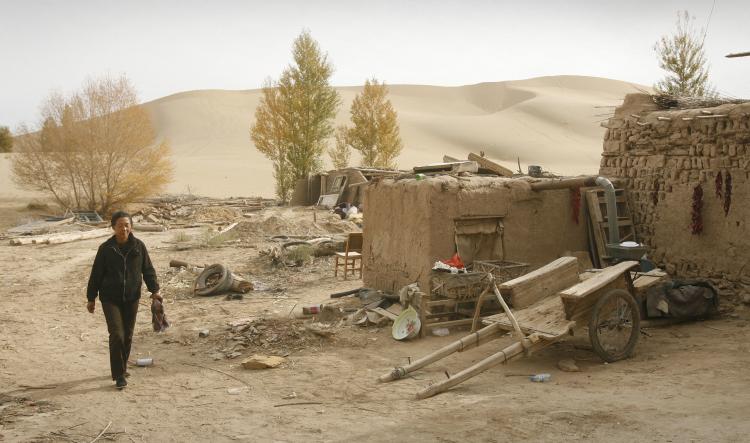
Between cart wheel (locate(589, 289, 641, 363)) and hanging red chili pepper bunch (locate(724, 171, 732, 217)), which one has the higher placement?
hanging red chili pepper bunch (locate(724, 171, 732, 217))

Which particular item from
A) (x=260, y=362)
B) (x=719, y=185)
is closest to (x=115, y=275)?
(x=260, y=362)

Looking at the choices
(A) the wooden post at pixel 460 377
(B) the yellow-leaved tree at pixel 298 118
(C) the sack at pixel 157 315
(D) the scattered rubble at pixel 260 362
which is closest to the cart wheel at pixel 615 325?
(A) the wooden post at pixel 460 377

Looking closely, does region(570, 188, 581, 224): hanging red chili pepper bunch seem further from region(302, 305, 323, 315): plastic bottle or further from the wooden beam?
region(302, 305, 323, 315): plastic bottle

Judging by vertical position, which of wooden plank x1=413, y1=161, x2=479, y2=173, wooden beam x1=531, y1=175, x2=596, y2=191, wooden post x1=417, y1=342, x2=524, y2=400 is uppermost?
wooden plank x1=413, y1=161, x2=479, y2=173

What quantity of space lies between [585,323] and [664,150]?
4.03m

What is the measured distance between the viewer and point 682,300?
7.91m

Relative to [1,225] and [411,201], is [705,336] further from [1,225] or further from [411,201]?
[1,225]

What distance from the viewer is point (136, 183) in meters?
24.5

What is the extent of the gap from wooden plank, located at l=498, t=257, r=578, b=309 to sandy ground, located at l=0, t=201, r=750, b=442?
65 cm

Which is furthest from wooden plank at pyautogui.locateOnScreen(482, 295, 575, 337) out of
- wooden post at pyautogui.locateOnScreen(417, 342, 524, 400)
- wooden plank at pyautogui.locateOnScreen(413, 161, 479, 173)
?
wooden plank at pyautogui.locateOnScreen(413, 161, 479, 173)

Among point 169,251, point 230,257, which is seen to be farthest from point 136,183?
point 230,257

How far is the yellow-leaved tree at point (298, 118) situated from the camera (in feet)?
103

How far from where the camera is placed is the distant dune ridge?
44.6 m

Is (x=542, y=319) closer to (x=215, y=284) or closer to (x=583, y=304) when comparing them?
(x=583, y=304)
